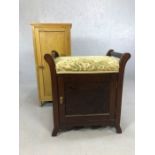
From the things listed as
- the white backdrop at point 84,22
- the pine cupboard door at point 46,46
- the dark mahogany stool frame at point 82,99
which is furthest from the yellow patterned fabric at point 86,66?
the white backdrop at point 84,22

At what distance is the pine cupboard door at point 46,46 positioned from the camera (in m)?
2.47

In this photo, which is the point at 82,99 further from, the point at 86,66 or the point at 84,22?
the point at 84,22

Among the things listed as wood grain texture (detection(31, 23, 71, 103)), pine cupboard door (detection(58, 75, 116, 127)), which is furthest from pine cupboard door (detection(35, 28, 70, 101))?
pine cupboard door (detection(58, 75, 116, 127))

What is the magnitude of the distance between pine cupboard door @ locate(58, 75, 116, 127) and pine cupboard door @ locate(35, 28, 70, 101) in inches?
35.3

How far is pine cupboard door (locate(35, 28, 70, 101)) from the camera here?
8.10ft

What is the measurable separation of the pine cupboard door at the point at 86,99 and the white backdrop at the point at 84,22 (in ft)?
7.15

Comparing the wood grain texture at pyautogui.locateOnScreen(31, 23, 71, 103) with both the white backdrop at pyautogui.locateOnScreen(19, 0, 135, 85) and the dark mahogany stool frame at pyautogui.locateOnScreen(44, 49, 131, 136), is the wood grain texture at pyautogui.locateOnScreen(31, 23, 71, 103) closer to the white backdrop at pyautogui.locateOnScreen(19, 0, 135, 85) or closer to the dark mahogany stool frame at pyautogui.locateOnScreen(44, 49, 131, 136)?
the dark mahogany stool frame at pyautogui.locateOnScreen(44, 49, 131, 136)

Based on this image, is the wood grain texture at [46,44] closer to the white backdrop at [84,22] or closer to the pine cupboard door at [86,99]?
Result: the pine cupboard door at [86,99]

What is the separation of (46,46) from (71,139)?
Answer: 1.33 m

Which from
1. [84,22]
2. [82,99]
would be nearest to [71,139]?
[82,99]

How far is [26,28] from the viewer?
12.1 ft

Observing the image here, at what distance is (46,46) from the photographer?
2533mm
